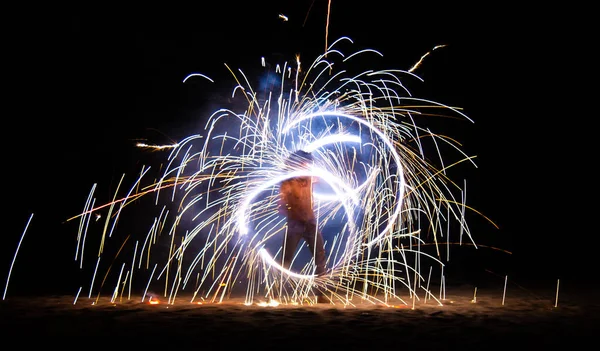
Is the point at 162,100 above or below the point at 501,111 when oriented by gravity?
below

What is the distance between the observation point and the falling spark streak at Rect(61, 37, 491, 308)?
6.12 meters

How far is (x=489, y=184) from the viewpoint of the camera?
13398 mm

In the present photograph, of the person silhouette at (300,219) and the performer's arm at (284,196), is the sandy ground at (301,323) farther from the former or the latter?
the performer's arm at (284,196)

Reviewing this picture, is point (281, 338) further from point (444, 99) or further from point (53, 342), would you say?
point (444, 99)

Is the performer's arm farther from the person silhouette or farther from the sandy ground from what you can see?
the sandy ground

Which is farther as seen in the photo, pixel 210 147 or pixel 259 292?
pixel 210 147

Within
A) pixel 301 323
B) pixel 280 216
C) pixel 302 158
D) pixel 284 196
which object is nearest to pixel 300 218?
pixel 284 196

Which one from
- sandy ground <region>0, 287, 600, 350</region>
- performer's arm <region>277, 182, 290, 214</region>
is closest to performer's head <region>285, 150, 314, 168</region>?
performer's arm <region>277, 182, 290, 214</region>

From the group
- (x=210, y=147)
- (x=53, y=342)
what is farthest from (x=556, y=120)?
(x=53, y=342)

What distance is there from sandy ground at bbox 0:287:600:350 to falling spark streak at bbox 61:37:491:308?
427 mm

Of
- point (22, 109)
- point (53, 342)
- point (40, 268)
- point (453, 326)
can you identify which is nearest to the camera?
point (53, 342)

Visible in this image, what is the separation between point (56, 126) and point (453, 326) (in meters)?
8.50

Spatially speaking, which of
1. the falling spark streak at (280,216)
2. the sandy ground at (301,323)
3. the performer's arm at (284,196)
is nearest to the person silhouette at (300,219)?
the performer's arm at (284,196)

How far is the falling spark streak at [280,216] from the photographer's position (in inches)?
241
